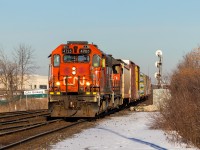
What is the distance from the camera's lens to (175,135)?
38.1ft

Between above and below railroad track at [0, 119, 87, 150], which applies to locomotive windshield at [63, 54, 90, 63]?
above

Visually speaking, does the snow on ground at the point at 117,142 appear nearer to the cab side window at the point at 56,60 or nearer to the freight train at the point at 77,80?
the freight train at the point at 77,80

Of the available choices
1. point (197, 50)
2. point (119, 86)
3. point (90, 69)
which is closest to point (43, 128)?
point (90, 69)

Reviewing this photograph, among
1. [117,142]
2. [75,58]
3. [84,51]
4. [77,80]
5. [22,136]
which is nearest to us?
[117,142]

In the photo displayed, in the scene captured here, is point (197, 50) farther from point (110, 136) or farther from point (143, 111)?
point (110, 136)

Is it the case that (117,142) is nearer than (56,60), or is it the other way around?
(117,142)

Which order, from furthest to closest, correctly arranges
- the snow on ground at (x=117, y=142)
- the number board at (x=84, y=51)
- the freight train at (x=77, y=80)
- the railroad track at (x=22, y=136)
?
the number board at (x=84, y=51)
the freight train at (x=77, y=80)
the railroad track at (x=22, y=136)
the snow on ground at (x=117, y=142)

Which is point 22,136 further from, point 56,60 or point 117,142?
point 56,60

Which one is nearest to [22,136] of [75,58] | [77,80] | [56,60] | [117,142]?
[117,142]

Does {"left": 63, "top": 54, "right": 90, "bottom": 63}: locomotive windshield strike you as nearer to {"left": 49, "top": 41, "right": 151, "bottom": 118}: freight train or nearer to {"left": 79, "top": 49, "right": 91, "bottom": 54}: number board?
{"left": 49, "top": 41, "right": 151, "bottom": 118}: freight train

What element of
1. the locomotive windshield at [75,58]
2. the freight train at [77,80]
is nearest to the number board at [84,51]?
the freight train at [77,80]

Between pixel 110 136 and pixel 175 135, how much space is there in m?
2.49

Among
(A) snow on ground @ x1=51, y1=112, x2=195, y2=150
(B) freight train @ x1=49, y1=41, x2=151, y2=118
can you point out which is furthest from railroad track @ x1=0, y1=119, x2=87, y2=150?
(B) freight train @ x1=49, y1=41, x2=151, y2=118

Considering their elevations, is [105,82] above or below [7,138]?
above
